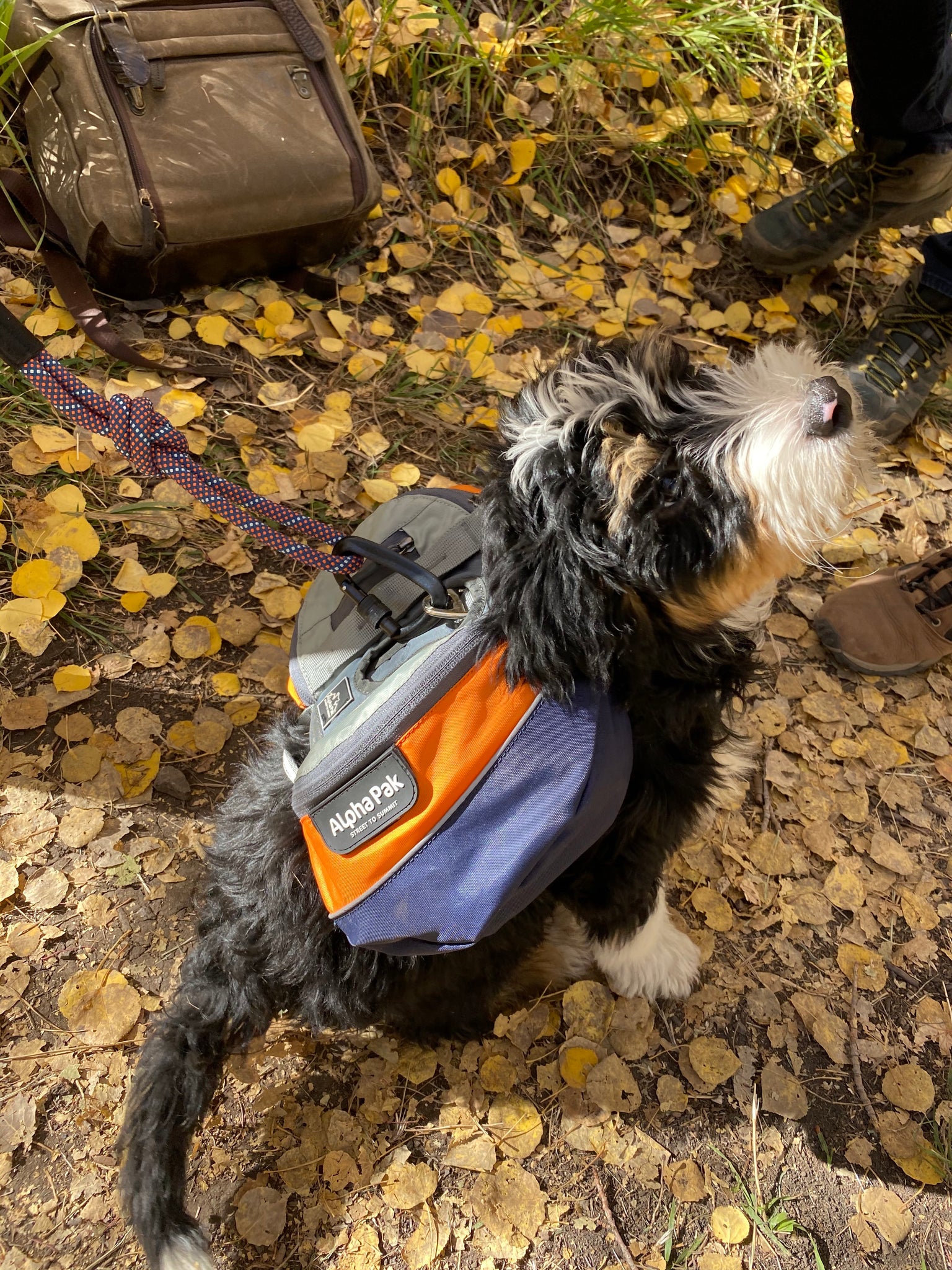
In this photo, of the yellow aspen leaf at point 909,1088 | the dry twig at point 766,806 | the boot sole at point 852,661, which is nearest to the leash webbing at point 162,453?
the dry twig at point 766,806

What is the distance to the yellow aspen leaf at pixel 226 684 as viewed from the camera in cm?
246

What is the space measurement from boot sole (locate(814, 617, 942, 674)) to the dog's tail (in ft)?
6.36

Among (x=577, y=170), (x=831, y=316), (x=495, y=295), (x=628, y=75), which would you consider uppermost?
(x=628, y=75)

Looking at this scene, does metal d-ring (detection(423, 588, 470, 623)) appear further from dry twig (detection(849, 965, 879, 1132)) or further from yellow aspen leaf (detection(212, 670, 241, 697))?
dry twig (detection(849, 965, 879, 1132))

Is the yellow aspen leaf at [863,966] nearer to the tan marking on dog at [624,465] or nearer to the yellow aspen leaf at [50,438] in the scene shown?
the tan marking on dog at [624,465]

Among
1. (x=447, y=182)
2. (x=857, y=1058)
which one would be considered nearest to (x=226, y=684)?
(x=857, y=1058)

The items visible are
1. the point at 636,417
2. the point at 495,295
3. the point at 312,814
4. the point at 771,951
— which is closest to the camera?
the point at 636,417

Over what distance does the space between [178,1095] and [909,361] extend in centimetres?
308

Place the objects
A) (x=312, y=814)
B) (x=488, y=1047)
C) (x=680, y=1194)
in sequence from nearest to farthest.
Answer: (x=312, y=814) → (x=680, y=1194) → (x=488, y=1047)

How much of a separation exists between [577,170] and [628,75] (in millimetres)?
512

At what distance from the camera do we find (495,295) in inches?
133

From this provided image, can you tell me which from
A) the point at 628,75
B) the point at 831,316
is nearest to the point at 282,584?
the point at 831,316

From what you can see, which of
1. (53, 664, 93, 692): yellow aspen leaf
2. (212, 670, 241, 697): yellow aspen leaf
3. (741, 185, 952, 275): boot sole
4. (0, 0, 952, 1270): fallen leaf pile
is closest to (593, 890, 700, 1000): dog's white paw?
(0, 0, 952, 1270): fallen leaf pile

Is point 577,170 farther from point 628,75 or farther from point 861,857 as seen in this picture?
point 861,857
